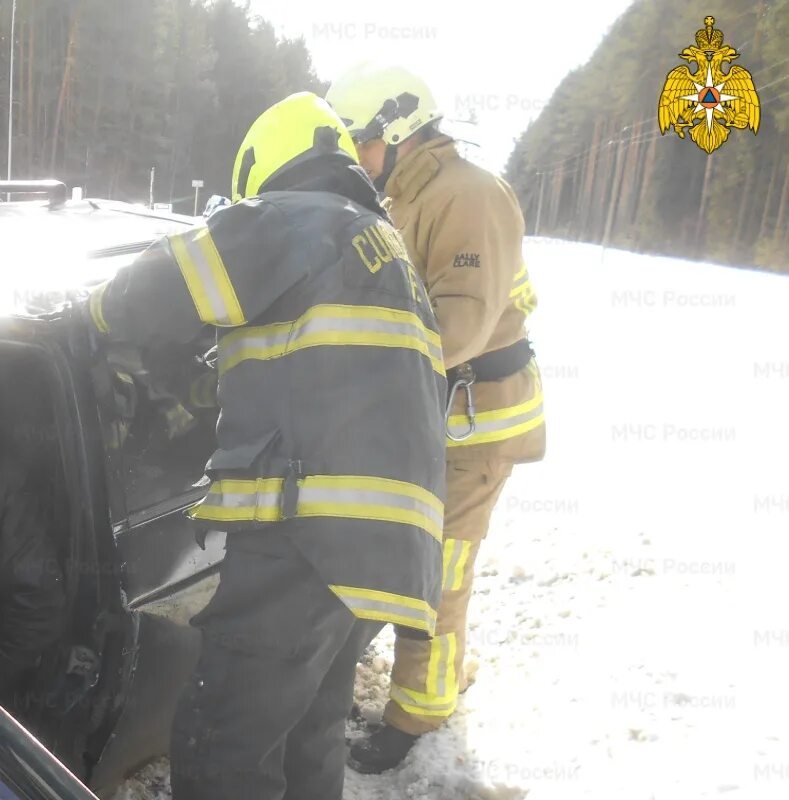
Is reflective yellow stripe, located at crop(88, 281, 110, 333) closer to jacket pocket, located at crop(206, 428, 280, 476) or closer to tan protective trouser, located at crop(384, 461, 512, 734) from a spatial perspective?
jacket pocket, located at crop(206, 428, 280, 476)

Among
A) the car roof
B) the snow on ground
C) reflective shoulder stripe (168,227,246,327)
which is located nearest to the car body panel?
reflective shoulder stripe (168,227,246,327)

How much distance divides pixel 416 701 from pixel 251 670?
1.18 metres

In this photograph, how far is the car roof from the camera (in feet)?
5.90

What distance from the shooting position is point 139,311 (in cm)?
165

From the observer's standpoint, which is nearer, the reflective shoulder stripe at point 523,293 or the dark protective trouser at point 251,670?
the dark protective trouser at point 251,670

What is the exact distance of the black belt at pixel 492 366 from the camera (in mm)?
2680

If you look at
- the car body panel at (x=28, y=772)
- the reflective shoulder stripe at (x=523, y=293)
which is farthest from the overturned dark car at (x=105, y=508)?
the reflective shoulder stripe at (x=523, y=293)

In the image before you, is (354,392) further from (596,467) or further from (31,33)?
(31,33)

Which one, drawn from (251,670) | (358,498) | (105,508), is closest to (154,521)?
(105,508)

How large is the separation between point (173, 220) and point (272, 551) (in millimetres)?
2272

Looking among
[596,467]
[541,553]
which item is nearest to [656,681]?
[541,553]

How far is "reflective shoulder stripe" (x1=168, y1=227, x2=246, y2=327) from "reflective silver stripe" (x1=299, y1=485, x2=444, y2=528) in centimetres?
39

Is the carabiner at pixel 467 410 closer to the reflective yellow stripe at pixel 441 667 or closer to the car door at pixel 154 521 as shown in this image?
the reflective yellow stripe at pixel 441 667

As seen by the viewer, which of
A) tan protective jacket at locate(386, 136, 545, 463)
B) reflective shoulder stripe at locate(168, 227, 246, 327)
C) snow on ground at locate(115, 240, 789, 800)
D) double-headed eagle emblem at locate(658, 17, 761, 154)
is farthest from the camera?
double-headed eagle emblem at locate(658, 17, 761, 154)
